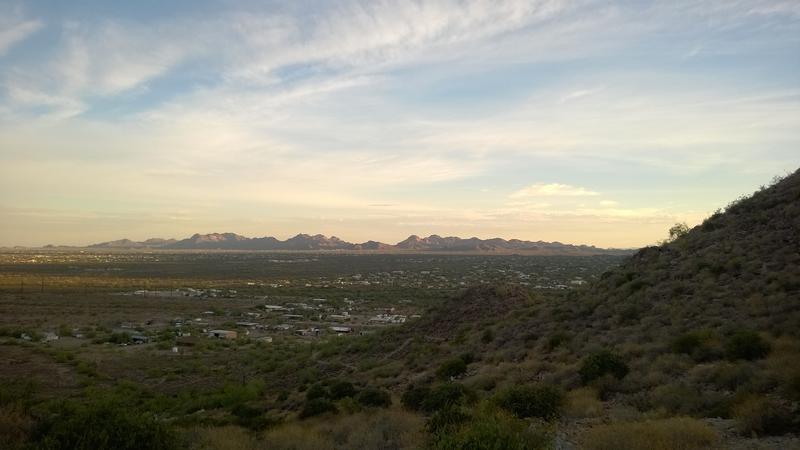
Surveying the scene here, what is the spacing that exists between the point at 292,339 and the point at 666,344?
2943 centimetres

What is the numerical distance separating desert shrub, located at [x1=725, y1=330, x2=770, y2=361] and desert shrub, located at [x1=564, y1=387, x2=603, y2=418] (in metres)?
3.40

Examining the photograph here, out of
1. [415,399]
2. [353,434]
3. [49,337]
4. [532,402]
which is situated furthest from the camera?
[49,337]

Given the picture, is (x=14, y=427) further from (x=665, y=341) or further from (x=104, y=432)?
(x=665, y=341)

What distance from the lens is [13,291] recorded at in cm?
6912

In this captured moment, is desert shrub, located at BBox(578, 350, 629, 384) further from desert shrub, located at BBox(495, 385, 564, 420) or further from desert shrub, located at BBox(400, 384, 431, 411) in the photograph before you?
desert shrub, located at BBox(400, 384, 431, 411)

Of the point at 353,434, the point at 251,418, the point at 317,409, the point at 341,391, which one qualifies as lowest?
the point at 251,418

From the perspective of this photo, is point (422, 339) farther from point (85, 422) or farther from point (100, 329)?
point (100, 329)

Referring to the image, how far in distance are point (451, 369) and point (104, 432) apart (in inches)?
504

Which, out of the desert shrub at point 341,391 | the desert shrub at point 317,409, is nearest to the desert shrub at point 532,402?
the desert shrub at point 317,409

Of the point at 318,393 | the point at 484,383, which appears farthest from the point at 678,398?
the point at 318,393

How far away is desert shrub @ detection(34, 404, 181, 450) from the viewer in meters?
8.57

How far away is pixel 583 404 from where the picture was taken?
1186cm

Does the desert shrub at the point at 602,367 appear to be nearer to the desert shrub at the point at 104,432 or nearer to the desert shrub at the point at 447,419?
the desert shrub at the point at 447,419

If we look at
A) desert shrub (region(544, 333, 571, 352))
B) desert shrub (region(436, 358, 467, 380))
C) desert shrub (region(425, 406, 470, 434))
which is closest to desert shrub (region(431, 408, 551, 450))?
desert shrub (region(425, 406, 470, 434))
